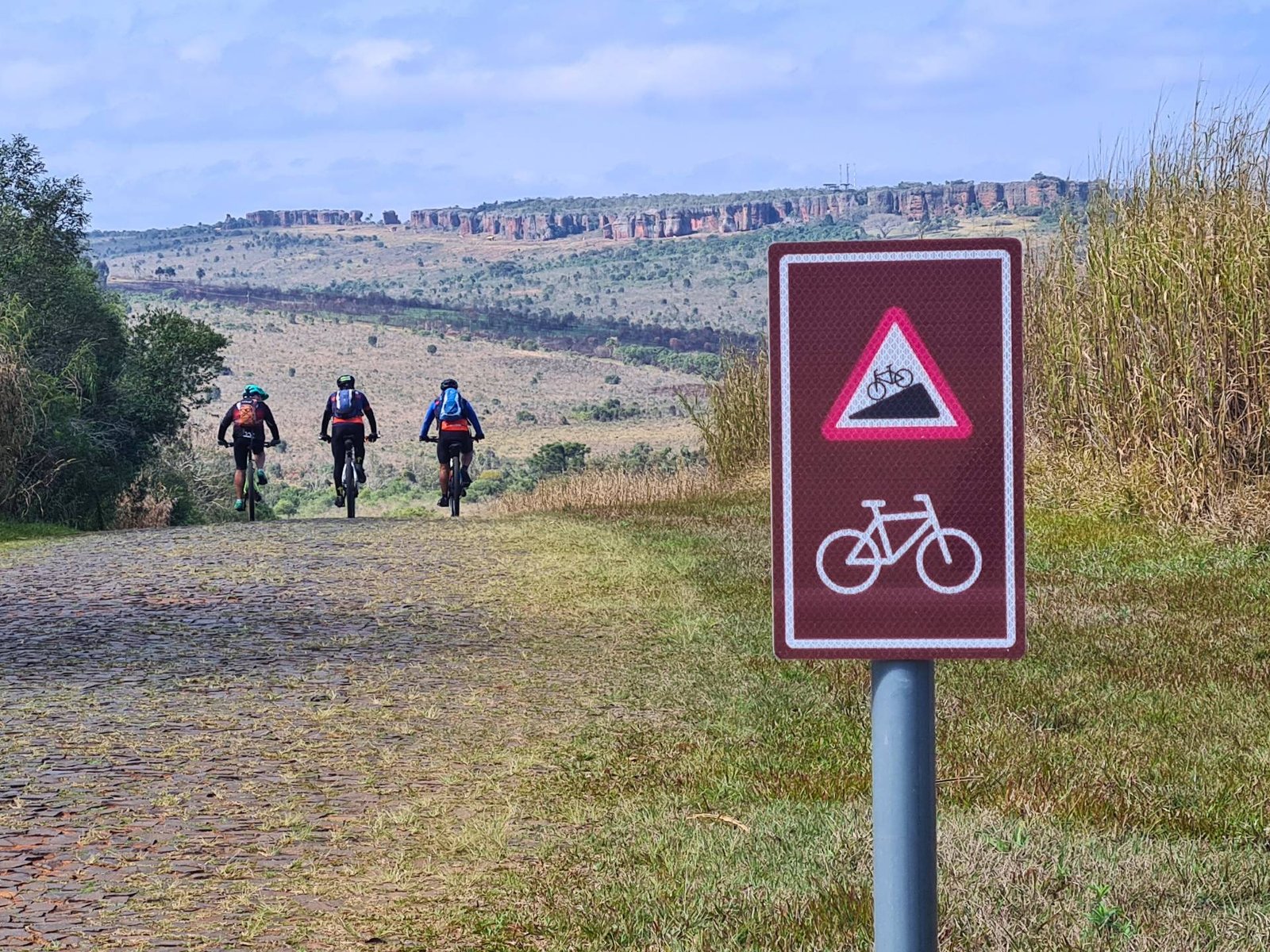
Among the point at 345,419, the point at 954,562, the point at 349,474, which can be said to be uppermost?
the point at 345,419

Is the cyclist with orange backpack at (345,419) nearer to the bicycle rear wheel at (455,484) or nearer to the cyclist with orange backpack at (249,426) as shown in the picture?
the cyclist with orange backpack at (249,426)

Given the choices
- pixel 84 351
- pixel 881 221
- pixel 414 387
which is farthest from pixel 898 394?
pixel 881 221

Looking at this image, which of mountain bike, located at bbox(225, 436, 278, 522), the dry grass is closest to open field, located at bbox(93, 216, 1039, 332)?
the dry grass

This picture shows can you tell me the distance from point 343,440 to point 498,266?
11191cm

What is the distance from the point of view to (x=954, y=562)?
8.34 feet

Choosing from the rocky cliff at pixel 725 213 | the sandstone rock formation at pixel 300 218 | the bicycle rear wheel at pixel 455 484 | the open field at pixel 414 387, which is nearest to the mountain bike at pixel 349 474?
the bicycle rear wheel at pixel 455 484

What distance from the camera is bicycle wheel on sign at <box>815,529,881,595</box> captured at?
8.37ft

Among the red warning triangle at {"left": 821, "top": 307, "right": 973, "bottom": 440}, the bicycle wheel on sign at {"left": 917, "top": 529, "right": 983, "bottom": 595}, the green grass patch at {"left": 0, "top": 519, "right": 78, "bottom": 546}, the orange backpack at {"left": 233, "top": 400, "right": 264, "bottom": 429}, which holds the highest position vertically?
the orange backpack at {"left": 233, "top": 400, "right": 264, "bottom": 429}

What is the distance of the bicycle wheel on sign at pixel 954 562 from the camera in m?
2.54

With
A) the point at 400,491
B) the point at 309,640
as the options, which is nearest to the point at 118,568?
the point at 309,640

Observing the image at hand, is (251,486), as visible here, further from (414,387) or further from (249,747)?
(414,387)

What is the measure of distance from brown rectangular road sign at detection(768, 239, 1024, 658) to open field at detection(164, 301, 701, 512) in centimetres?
5642

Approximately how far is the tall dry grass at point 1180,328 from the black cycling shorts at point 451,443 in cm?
724

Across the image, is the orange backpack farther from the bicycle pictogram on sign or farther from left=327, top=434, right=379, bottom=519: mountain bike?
the bicycle pictogram on sign
